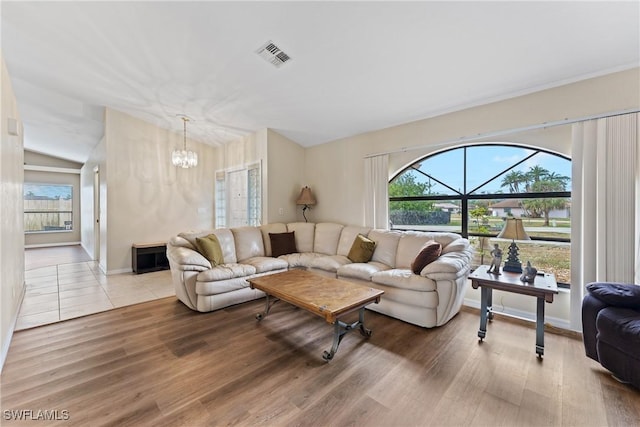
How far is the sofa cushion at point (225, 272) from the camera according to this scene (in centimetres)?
310

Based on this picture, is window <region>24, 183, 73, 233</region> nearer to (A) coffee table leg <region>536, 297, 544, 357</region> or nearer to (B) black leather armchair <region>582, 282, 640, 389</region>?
(A) coffee table leg <region>536, 297, 544, 357</region>

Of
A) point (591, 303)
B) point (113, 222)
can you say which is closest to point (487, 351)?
point (591, 303)

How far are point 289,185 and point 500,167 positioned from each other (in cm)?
345

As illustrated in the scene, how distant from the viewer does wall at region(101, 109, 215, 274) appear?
4.74 metres

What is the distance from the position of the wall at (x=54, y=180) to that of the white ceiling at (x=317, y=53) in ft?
16.4

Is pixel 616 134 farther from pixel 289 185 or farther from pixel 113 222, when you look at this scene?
A: pixel 113 222

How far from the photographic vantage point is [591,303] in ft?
6.88

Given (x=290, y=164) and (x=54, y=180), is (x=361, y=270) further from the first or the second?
(x=54, y=180)

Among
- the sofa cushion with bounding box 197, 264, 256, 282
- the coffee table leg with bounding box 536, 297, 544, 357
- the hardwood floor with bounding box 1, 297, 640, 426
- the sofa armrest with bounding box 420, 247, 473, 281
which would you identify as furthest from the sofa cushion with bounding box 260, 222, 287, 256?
the coffee table leg with bounding box 536, 297, 544, 357

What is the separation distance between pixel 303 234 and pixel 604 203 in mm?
3749

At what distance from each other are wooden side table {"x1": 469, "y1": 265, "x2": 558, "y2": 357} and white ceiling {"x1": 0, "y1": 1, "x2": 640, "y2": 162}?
6.64ft

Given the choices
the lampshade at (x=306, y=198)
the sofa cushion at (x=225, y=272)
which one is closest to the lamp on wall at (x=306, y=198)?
the lampshade at (x=306, y=198)

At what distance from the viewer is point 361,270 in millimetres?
3285

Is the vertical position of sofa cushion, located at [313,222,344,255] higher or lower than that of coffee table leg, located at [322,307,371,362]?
higher
